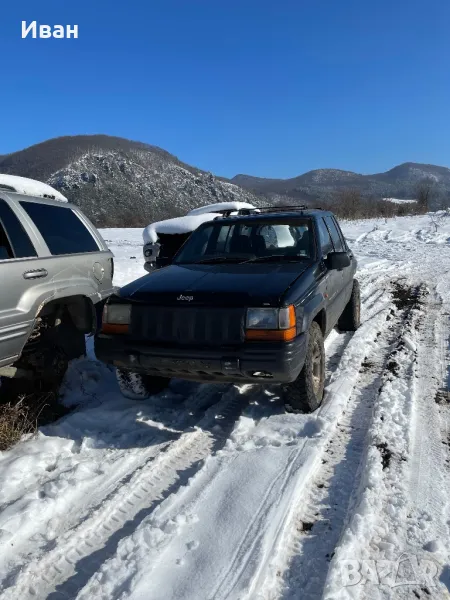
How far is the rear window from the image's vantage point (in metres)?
4.15

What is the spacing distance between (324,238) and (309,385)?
196 cm

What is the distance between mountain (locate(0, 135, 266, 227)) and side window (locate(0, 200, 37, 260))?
9338cm

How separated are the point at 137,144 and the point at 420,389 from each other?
544 ft

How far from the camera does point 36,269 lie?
3.79 meters

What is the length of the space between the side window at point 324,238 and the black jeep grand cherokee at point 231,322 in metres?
0.17

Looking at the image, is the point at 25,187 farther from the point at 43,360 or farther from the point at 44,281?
the point at 43,360

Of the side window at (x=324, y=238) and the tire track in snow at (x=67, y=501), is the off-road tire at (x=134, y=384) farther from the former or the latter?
the side window at (x=324, y=238)

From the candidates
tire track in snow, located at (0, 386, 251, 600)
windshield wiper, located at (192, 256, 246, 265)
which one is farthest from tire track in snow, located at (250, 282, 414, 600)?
windshield wiper, located at (192, 256, 246, 265)

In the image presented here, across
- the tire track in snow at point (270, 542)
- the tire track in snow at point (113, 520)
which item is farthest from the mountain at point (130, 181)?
the tire track in snow at point (270, 542)

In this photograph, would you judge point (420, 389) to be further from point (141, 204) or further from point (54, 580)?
point (141, 204)

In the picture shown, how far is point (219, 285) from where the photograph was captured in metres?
3.80

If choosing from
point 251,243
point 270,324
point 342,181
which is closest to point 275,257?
point 251,243

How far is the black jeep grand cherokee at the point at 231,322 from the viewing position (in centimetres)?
346

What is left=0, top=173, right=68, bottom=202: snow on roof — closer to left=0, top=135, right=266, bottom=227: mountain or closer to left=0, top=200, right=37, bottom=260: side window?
left=0, top=200, right=37, bottom=260: side window
